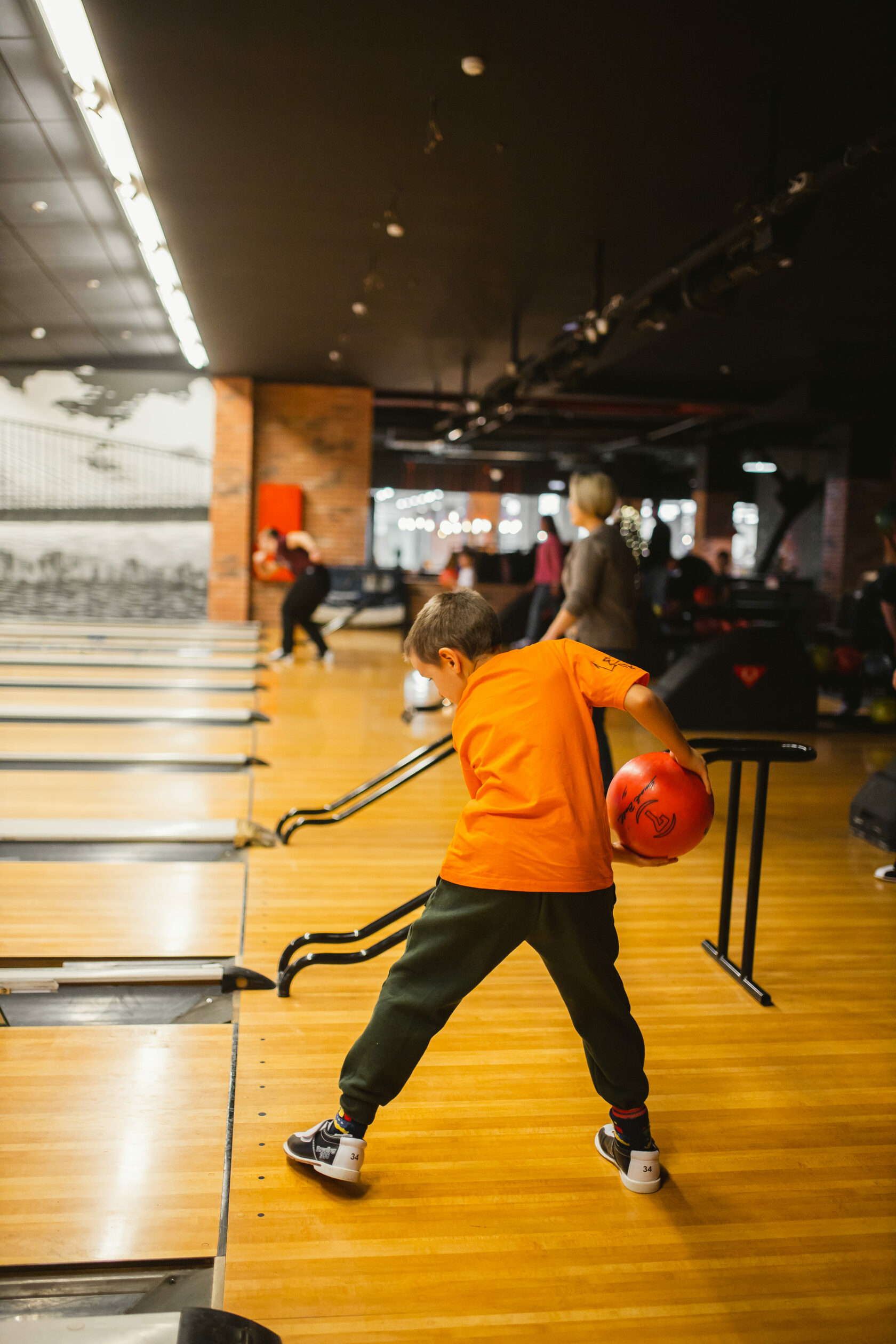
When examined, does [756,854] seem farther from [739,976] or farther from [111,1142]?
[111,1142]

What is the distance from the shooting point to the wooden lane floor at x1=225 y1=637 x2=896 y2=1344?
1.63 metres

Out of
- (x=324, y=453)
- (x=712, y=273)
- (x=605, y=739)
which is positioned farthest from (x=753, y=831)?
(x=324, y=453)

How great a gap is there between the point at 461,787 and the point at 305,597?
4600mm

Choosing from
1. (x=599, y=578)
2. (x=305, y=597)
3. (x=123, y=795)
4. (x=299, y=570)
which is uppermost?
(x=599, y=578)

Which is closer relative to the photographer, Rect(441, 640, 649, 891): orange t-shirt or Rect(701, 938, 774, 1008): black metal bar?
Rect(441, 640, 649, 891): orange t-shirt

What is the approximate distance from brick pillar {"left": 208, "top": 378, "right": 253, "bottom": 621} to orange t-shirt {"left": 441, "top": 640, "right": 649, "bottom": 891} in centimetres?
1270

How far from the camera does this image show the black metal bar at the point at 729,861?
296 cm

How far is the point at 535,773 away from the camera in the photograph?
68.2 inches

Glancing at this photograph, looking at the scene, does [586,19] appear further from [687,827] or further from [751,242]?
[687,827]

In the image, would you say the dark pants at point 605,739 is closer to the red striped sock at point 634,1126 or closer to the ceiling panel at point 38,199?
the red striped sock at point 634,1126

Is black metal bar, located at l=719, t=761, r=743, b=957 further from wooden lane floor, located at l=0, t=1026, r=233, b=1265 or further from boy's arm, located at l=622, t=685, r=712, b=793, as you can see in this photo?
wooden lane floor, located at l=0, t=1026, r=233, b=1265

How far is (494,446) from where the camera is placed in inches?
819

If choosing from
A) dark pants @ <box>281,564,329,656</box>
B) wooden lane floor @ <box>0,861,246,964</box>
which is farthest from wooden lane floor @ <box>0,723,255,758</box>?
dark pants @ <box>281,564,329,656</box>

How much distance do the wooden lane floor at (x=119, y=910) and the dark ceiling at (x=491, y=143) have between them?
11.8 ft
